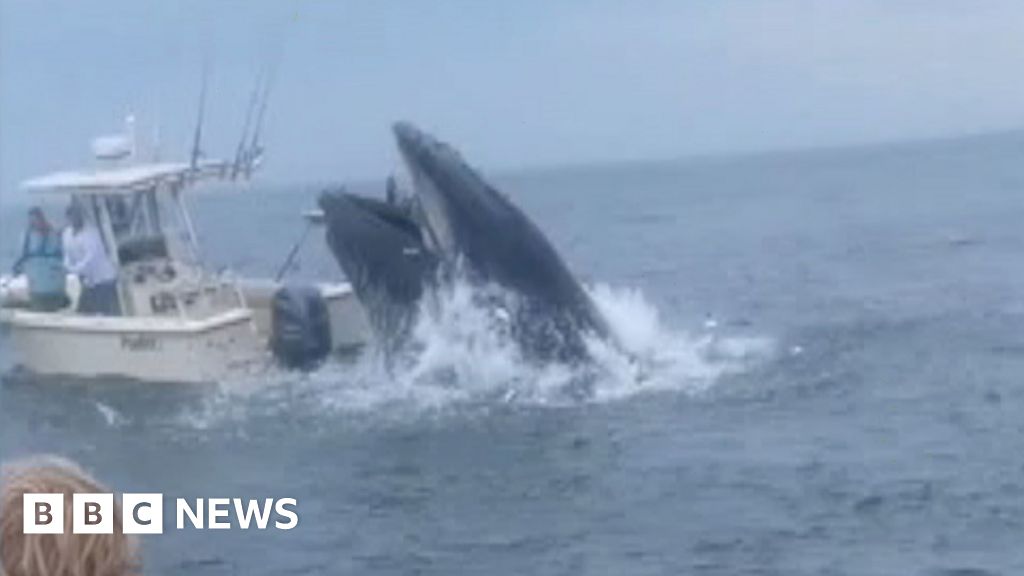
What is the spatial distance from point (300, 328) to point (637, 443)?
257 inches

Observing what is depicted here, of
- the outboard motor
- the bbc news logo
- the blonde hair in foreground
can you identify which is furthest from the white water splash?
the blonde hair in foreground

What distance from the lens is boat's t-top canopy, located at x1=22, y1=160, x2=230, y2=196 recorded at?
25125 millimetres

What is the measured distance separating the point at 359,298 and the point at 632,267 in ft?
65.7

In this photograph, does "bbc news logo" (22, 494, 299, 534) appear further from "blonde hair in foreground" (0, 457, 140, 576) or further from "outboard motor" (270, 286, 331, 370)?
"outboard motor" (270, 286, 331, 370)

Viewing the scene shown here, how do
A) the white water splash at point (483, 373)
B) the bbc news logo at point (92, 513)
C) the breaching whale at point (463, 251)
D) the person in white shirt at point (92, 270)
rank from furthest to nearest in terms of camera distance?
the person in white shirt at point (92, 270) → the breaching whale at point (463, 251) → the white water splash at point (483, 373) → the bbc news logo at point (92, 513)

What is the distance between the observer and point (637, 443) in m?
19.1

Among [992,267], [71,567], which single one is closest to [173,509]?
[71,567]

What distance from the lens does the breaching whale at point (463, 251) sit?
22188 mm

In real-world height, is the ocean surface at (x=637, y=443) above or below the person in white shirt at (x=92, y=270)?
below

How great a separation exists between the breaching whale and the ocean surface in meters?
0.36

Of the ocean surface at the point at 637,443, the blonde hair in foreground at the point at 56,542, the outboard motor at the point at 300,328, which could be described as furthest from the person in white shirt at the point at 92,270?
the blonde hair in foreground at the point at 56,542

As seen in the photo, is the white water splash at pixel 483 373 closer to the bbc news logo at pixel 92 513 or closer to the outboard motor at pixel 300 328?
the outboard motor at pixel 300 328

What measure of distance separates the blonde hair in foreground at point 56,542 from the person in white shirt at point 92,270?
852 inches

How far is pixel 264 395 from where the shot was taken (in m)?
22.8
